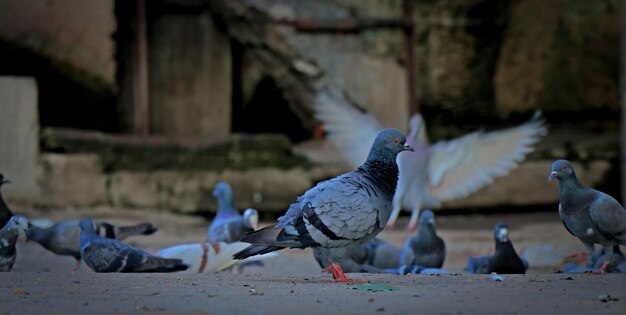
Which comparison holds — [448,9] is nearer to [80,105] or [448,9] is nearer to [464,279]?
[80,105]

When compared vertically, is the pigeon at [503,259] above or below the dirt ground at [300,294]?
below

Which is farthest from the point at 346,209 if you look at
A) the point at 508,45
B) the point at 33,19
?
the point at 508,45

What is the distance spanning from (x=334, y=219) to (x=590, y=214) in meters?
1.69

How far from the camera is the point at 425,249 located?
7344mm

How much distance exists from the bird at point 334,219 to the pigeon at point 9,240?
159 cm

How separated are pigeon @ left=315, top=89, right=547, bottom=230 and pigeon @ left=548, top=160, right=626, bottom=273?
10.6 ft

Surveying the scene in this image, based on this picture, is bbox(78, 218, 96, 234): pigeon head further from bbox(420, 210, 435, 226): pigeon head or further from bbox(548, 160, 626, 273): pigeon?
bbox(548, 160, 626, 273): pigeon

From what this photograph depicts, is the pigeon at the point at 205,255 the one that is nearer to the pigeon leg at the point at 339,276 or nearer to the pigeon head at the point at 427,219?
the pigeon head at the point at 427,219

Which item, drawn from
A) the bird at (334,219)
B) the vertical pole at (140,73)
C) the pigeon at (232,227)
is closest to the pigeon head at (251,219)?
the pigeon at (232,227)

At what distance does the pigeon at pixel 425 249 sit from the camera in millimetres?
7309

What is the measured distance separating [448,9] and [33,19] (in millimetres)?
4595

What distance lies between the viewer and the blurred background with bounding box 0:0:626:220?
35.1 ft

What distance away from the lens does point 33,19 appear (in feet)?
35.2

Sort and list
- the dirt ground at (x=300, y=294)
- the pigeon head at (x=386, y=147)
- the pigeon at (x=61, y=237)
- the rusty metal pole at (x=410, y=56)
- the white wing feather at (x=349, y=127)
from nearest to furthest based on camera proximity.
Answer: the dirt ground at (x=300, y=294) < the pigeon head at (x=386, y=147) < the pigeon at (x=61, y=237) < the white wing feather at (x=349, y=127) < the rusty metal pole at (x=410, y=56)
